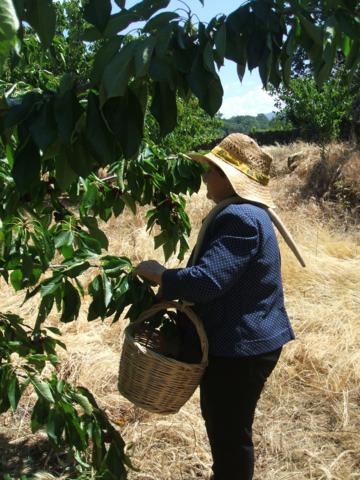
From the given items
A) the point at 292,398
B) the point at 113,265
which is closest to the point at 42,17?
the point at 113,265

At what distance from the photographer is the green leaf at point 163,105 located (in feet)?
3.51

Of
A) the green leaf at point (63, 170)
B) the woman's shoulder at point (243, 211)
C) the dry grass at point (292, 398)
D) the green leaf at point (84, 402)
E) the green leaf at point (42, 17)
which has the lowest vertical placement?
the dry grass at point (292, 398)

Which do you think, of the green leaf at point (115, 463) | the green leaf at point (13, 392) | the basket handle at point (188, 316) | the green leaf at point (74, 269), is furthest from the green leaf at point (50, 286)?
the green leaf at point (115, 463)

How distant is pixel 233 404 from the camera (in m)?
2.13

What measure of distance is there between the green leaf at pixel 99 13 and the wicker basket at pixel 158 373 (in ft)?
4.00

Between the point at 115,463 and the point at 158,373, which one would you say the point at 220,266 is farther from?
the point at 115,463

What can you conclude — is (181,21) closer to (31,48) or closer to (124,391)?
(124,391)

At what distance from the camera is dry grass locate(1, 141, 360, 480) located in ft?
10.0

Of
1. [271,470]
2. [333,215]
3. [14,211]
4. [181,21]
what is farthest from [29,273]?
[333,215]

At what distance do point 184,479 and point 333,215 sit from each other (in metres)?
5.87

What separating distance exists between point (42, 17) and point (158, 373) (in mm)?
1404

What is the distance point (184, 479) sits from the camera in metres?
2.92

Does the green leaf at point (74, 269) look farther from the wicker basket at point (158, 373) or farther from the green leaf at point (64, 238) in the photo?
the wicker basket at point (158, 373)

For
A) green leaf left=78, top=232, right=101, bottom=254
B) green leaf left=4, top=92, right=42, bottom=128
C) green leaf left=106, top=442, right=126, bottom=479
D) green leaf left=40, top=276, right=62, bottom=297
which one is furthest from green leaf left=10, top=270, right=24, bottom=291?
green leaf left=4, top=92, right=42, bottom=128
